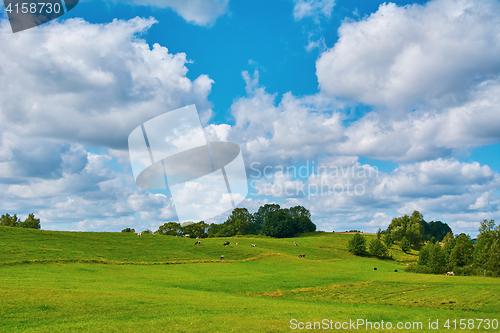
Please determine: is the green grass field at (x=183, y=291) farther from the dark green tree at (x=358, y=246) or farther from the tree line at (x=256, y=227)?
the tree line at (x=256, y=227)

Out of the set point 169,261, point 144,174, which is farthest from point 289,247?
point 144,174

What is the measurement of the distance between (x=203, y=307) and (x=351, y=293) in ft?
63.9

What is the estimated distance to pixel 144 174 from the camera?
15.5m

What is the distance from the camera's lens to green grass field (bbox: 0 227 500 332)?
18.2 metres

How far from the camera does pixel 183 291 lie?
102 feet

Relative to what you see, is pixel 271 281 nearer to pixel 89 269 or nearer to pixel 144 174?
pixel 89 269

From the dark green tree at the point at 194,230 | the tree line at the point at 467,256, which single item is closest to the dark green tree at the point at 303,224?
the dark green tree at the point at 194,230

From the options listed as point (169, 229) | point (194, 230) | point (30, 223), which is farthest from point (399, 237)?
point (30, 223)

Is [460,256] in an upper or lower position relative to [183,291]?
lower

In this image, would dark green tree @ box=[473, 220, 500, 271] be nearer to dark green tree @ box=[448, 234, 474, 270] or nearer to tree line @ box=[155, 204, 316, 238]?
dark green tree @ box=[448, 234, 474, 270]

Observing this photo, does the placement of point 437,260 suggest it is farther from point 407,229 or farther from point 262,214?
point 262,214

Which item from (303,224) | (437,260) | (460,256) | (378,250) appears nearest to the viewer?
(460,256)

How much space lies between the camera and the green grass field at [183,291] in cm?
1823

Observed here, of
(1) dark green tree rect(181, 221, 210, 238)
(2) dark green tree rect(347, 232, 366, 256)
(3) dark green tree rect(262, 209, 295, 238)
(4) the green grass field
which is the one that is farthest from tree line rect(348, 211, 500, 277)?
(1) dark green tree rect(181, 221, 210, 238)
